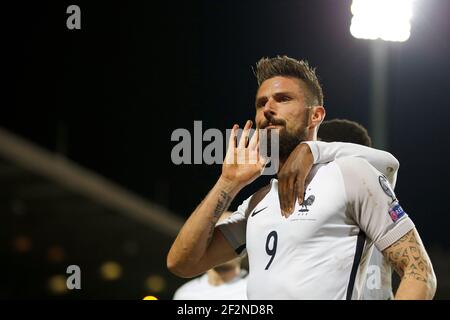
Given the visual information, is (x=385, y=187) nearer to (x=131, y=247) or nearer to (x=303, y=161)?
(x=303, y=161)

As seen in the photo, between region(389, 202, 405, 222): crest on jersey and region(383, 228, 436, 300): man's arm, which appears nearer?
region(383, 228, 436, 300): man's arm

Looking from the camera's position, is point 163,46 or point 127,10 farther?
point 127,10

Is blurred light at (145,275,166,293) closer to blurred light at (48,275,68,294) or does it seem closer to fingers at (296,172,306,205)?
blurred light at (48,275,68,294)

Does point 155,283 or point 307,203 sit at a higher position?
point 307,203

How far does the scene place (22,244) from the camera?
1881 cm

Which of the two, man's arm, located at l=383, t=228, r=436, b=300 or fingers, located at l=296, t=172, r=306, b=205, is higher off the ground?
fingers, located at l=296, t=172, r=306, b=205

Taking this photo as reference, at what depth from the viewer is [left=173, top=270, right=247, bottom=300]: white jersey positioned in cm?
752

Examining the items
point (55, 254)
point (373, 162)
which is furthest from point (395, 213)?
point (55, 254)

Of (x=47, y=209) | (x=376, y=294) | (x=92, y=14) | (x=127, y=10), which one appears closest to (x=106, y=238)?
(x=47, y=209)

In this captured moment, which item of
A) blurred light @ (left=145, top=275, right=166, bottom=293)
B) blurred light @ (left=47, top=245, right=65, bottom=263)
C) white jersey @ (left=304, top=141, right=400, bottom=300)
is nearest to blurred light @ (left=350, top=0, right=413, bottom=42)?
white jersey @ (left=304, top=141, right=400, bottom=300)

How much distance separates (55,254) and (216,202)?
1696 centimetres

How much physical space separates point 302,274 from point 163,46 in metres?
6.30

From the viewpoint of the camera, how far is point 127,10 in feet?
32.7
